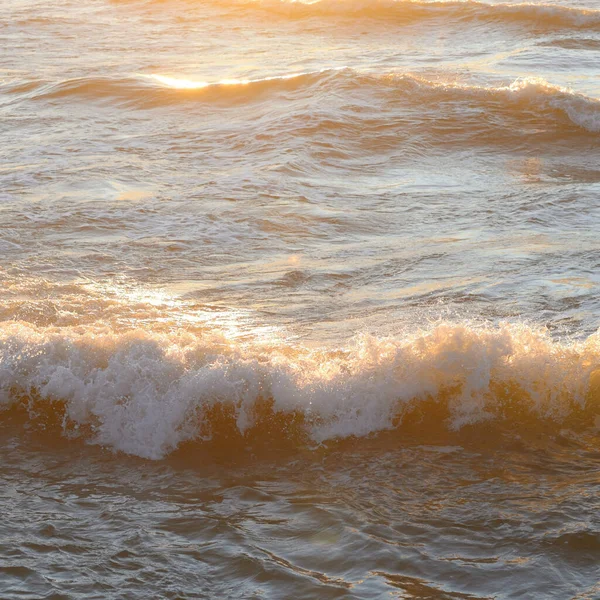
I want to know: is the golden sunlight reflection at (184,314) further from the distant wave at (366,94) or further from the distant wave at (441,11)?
the distant wave at (441,11)

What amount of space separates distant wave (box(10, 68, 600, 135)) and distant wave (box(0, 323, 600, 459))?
30.3 feet

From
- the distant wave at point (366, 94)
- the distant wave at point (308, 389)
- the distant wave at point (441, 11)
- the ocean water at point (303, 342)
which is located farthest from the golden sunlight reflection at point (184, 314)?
the distant wave at point (441, 11)

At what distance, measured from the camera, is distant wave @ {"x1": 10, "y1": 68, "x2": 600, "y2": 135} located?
15125 millimetres

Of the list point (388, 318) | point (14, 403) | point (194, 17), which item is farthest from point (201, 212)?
point (194, 17)

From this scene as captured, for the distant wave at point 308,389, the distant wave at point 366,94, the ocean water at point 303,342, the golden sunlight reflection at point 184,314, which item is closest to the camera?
the ocean water at point 303,342

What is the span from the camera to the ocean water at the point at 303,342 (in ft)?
14.6

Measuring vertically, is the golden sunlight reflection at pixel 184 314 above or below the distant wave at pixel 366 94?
below

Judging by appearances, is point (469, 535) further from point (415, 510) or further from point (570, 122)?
point (570, 122)

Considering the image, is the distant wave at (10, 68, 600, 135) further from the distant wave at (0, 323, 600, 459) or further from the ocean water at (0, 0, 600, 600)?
the distant wave at (0, 323, 600, 459)

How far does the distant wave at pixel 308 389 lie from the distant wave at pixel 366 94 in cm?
922

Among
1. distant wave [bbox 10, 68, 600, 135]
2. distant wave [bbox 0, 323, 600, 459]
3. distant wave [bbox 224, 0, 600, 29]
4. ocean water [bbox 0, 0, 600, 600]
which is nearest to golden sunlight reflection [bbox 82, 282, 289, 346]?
ocean water [bbox 0, 0, 600, 600]

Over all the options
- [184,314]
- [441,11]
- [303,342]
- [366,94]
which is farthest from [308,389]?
[441,11]

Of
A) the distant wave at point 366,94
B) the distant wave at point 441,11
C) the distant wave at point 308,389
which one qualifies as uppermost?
the distant wave at point 441,11

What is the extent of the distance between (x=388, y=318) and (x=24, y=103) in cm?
1121
